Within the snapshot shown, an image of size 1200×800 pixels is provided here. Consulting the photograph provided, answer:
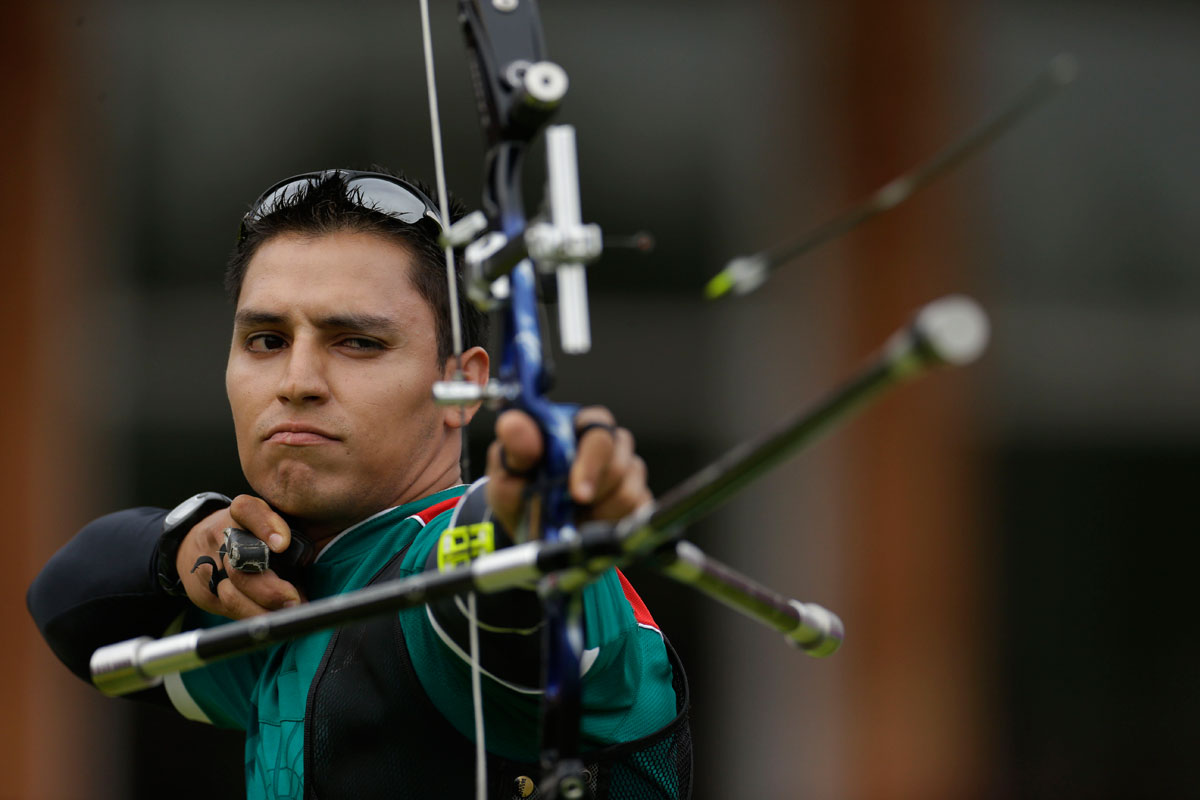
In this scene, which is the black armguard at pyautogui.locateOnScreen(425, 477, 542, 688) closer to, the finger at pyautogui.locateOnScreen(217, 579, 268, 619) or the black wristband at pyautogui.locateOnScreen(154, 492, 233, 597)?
the finger at pyautogui.locateOnScreen(217, 579, 268, 619)

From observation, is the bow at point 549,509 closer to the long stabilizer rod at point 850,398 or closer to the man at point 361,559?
the long stabilizer rod at point 850,398

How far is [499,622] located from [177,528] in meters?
0.69

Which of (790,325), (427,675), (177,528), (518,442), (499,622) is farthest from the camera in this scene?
(790,325)

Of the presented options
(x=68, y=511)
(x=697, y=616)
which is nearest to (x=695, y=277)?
(x=697, y=616)

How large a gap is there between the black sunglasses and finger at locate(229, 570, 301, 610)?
16.6 inches

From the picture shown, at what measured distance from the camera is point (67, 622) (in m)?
1.82

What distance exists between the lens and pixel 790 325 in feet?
12.4

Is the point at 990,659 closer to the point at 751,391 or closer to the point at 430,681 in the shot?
the point at 751,391

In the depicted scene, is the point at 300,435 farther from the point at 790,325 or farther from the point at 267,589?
the point at 790,325

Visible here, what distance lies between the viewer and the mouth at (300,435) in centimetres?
147

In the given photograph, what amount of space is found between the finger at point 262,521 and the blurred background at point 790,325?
208cm

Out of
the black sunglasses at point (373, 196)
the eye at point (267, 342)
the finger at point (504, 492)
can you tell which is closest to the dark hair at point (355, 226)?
the black sunglasses at point (373, 196)

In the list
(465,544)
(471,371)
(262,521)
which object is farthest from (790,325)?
(465,544)

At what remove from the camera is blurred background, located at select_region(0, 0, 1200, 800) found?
359 cm
